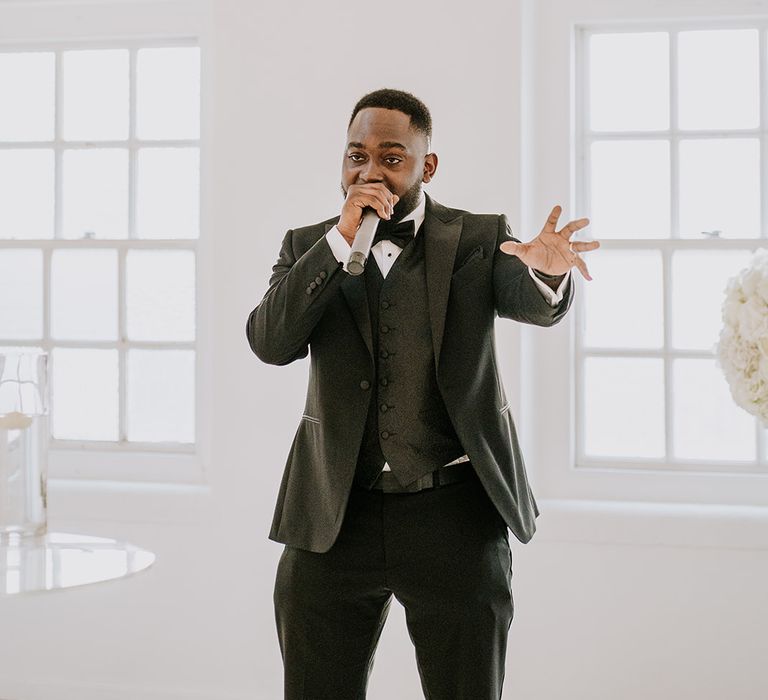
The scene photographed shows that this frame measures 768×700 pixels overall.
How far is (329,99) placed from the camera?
3.12 m

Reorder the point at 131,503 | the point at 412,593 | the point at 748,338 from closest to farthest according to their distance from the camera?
1. the point at 748,338
2. the point at 412,593
3. the point at 131,503

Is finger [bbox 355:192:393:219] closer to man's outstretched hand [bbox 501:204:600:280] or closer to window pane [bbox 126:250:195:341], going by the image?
man's outstretched hand [bbox 501:204:600:280]

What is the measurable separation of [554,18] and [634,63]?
0.30 meters

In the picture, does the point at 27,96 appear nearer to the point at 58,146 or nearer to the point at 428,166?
the point at 58,146

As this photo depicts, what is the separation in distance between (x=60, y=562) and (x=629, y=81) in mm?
2289

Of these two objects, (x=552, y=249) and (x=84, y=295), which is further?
(x=84, y=295)

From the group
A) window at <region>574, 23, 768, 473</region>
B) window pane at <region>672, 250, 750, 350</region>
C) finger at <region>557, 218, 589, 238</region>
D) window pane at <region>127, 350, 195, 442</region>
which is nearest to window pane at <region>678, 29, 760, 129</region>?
window at <region>574, 23, 768, 473</region>

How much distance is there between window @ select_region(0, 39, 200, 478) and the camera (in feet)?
11.4

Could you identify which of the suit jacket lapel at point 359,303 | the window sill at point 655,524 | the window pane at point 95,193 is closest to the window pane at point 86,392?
the window pane at point 95,193

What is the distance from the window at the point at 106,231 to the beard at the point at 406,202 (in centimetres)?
155

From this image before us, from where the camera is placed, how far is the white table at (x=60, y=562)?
70.0 inches

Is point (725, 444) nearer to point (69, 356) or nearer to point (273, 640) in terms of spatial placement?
point (273, 640)

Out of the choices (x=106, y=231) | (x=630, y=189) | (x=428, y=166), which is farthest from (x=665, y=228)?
(x=106, y=231)

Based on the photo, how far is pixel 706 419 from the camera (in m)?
3.17
